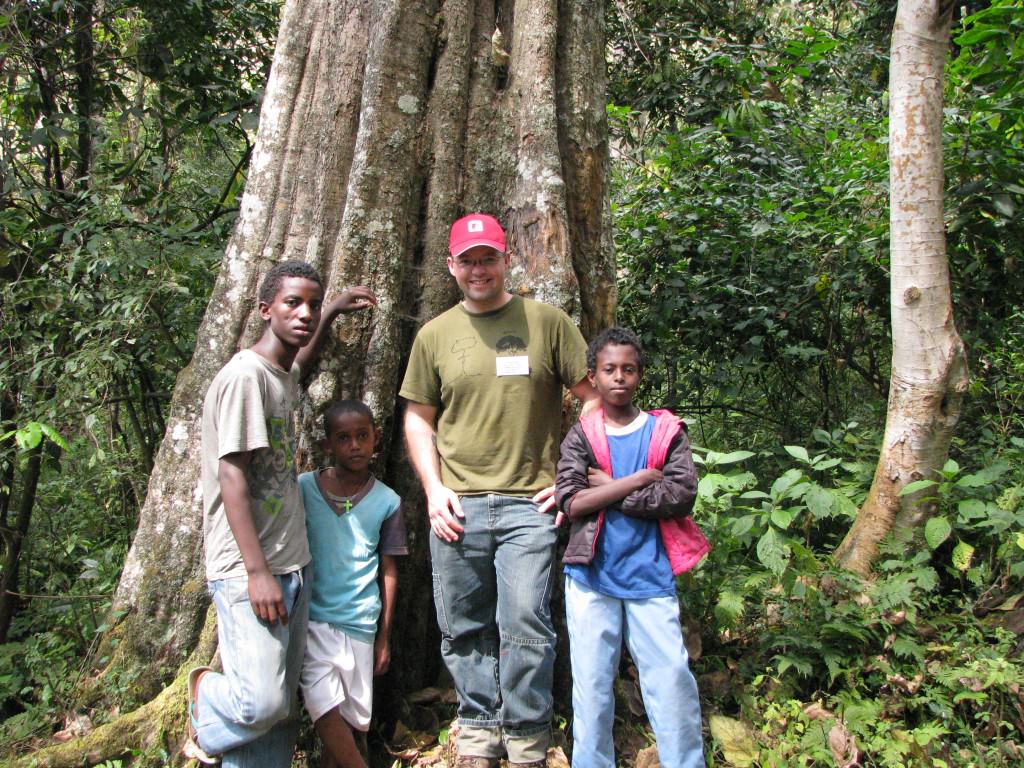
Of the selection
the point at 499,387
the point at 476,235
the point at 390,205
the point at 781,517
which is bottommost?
the point at 781,517

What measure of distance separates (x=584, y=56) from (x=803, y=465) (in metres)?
3.64

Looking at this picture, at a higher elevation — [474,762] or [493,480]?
[493,480]

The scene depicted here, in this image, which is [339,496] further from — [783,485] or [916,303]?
[916,303]

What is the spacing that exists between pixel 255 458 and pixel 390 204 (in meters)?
1.53

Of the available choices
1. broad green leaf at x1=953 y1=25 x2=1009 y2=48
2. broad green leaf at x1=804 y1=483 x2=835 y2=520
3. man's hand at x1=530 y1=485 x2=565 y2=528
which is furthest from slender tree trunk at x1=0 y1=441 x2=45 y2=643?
broad green leaf at x1=953 y1=25 x2=1009 y2=48

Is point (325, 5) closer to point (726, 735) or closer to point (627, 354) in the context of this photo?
point (627, 354)

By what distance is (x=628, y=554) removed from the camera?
302 centimetres

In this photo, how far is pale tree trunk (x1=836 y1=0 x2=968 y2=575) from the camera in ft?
14.0

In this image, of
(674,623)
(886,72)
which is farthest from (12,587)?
(886,72)

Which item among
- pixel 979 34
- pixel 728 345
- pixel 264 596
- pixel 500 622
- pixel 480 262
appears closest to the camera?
pixel 264 596

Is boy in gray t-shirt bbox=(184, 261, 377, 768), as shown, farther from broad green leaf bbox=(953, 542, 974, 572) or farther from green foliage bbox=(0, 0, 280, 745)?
broad green leaf bbox=(953, 542, 974, 572)

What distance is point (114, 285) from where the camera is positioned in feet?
17.2

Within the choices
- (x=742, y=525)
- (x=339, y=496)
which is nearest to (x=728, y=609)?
(x=742, y=525)

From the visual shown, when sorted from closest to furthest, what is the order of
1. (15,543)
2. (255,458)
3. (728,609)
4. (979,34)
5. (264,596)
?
(264,596), (255,458), (728,609), (979,34), (15,543)
